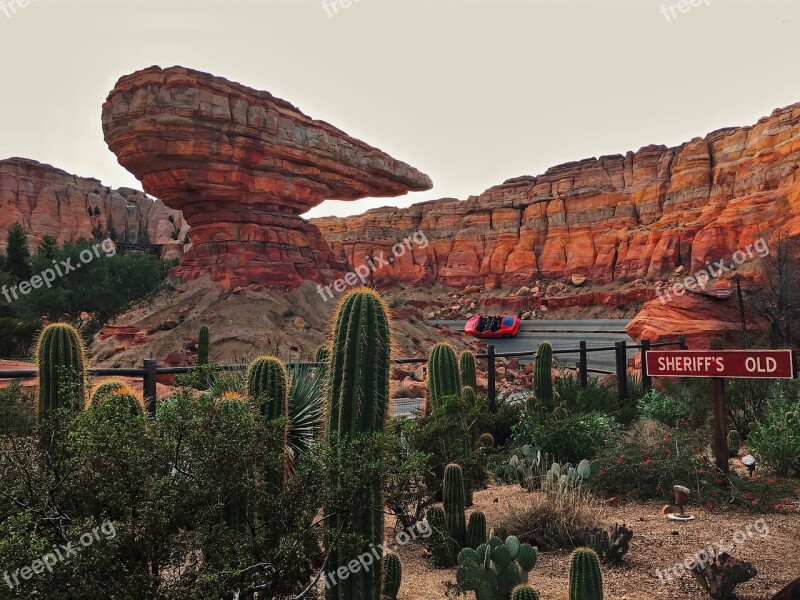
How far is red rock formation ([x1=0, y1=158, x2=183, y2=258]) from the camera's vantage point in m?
61.2

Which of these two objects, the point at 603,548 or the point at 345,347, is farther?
the point at 603,548

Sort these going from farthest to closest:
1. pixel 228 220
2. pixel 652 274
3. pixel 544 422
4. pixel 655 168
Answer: pixel 655 168 → pixel 652 274 → pixel 228 220 → pixel 544 422

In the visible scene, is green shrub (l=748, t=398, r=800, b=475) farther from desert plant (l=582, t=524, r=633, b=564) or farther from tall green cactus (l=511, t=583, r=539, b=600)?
tall green cactus (l=511, t=583, r=539, b=600)

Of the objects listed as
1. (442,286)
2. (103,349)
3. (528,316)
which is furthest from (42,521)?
(442,286)

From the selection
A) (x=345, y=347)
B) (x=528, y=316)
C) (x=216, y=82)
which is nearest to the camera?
(x=345, y=347)

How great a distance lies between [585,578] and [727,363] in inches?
151

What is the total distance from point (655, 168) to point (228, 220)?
4834 cm

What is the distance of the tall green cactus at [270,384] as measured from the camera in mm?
3988

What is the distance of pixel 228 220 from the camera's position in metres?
23.3

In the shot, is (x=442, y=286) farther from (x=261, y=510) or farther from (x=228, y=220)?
(x=261, y=510)

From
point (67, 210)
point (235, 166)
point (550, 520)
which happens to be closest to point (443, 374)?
point (550, 520)

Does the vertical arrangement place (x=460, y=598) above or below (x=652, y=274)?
below

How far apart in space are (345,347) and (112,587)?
1.89 metres

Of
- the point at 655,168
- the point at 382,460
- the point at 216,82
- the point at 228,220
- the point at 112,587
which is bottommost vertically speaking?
the point at 112,587
